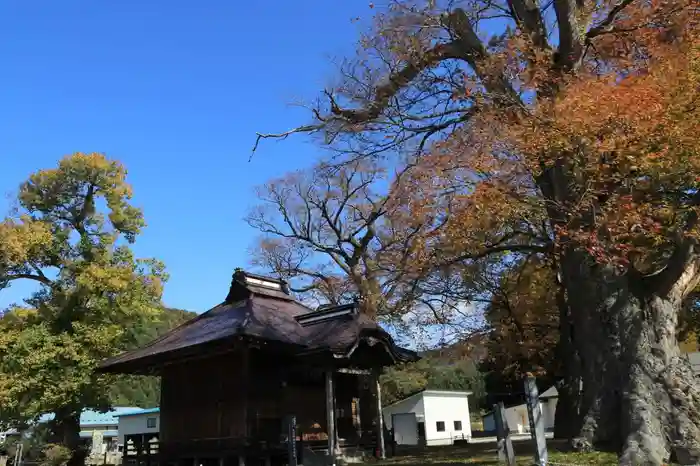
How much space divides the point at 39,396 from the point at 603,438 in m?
22.3

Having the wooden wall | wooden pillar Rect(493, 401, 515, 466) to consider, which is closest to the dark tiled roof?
the wooden wall

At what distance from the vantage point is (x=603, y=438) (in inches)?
464

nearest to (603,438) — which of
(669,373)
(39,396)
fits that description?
(669,373)

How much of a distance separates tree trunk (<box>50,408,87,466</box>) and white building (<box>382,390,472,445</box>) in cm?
1911

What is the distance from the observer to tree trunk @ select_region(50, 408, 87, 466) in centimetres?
2573

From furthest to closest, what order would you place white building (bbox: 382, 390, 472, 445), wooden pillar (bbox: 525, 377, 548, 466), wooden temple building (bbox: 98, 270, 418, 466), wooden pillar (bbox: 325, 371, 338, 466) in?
white building (bbox: 382, 390, 472, 445) < wooden temple building (bbox: 98, 270, 418, 466) < wooden pillar (bbox: 325, 371, 338, 466) < wooden pillar (bbox: 525, 377, 548, 466)

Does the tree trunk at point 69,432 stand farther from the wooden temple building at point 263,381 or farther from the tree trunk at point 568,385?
the tree trunk at point 568,385

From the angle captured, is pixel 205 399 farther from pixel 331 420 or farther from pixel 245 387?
pixel 331 420

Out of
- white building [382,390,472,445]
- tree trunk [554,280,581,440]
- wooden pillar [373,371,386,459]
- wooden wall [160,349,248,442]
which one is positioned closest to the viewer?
tree trunk [554,280,581,440]

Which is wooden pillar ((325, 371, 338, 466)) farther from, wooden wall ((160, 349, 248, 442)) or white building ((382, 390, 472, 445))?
white building ((382, 390, 472, 445))

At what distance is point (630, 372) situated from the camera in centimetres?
1183

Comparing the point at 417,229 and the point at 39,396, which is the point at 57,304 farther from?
the point at 417,229

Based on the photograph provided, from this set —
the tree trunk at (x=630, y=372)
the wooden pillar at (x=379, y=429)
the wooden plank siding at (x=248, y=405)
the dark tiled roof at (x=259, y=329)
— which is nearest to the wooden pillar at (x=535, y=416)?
the tree trunk at (x=630, y=372)

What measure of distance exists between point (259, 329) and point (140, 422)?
2873cm
